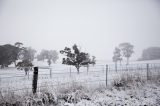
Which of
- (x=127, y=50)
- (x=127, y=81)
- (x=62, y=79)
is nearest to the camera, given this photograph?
(x=127, y=81)

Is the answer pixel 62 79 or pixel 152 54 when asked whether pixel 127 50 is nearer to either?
pixel 152 54

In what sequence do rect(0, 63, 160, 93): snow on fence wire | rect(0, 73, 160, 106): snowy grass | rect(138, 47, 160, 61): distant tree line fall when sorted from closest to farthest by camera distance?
1. rect(0, 73, 160, 106): snowy grass
2. rect(0, 63, 160, 93): snow on fence wire
3. rect(138, 47, 160, 61): distant tree line

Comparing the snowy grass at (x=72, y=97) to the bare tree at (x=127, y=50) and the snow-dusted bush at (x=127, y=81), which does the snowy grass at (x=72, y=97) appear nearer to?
the snow-dusted bush at (x=127, y=81)

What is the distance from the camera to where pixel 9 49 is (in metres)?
45.3

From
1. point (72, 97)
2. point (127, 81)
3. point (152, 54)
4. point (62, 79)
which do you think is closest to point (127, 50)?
point (152, 54)

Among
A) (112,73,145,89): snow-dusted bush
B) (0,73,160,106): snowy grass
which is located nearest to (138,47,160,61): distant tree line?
(112,73,145,89): snow-dusted bush

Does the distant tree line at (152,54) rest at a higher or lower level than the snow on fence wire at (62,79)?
higher

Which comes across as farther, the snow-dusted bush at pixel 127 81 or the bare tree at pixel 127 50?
the bare tree at pixel 127 50

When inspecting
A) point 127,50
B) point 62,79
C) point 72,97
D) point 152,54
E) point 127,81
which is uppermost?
point 127,50

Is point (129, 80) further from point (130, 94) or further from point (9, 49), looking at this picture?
point (9, 49)

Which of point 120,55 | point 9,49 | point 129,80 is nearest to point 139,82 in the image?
point 129,80

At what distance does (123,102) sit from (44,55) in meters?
69.0

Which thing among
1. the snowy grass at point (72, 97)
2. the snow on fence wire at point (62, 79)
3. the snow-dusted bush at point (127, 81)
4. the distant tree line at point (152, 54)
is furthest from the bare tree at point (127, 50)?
the snowy grass at point (72, 97)

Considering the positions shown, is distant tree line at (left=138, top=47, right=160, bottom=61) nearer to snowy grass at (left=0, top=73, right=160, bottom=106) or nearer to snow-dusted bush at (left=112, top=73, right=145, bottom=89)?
snow-dusted bush at (left=112, top=73, right=145, bottom=89)
